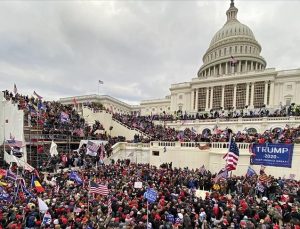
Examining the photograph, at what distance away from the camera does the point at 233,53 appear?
7306 centimetres

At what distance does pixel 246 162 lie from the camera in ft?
67.9

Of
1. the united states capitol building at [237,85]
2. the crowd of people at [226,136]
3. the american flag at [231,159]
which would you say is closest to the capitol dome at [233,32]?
the united states capitol building at [237,85]

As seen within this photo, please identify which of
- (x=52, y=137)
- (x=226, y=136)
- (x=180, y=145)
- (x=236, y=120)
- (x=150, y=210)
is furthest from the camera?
(x=236, y=120)

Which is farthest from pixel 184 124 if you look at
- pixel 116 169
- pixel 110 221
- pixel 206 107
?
pixel 110 221

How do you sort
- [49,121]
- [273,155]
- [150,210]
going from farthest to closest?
[49,121] < [273,155] < [150,210]

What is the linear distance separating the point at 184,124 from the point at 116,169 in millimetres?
24194

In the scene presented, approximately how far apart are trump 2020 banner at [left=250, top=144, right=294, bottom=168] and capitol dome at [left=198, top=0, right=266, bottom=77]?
5145cm

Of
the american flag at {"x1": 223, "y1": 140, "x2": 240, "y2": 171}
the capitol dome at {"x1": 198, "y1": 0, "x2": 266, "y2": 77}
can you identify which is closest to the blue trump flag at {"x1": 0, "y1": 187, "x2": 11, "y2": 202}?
the american flag at {"x1": 223, "y1": 140, "x2": 240, "y2": 171}

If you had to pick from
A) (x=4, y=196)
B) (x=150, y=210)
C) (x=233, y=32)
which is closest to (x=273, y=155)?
(x=150, y=210)

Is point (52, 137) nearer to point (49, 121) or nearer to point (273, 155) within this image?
point (49, 121)

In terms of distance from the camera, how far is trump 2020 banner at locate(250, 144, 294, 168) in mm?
17844

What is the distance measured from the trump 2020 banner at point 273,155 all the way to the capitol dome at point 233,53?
5145 centimetres

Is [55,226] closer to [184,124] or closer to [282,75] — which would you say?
[184,124]

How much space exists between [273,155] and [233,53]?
61643mm
